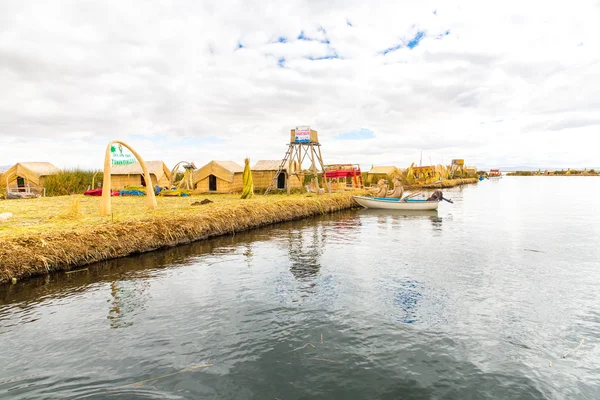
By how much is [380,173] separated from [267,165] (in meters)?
36.9

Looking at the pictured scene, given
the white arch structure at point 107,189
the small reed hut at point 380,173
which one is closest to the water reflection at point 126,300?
the white arch structure at point 107,189

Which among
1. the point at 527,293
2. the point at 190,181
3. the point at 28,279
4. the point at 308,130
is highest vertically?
the point at 308,130

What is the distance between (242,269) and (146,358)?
659 cm

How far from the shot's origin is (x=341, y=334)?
8133 millimetres

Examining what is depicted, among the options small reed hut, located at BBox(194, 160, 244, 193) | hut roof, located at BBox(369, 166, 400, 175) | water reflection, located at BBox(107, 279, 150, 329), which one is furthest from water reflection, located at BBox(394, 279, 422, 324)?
hut roof, located at BBox(369, 166, 400, 175)

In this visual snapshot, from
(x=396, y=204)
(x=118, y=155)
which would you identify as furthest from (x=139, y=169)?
(x=396, y=204)

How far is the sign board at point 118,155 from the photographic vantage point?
19.5 m

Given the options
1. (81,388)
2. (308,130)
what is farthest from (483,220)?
(81,388)

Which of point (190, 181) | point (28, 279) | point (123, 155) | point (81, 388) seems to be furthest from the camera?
point (190, 181)

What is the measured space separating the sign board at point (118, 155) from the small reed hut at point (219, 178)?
66.1 ft

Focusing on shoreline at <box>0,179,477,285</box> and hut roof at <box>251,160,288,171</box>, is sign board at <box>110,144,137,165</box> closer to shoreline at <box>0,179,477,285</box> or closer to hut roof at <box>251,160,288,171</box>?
shoreline at <box>0,179,477,285</box>

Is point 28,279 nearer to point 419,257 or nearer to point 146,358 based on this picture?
point 146,358

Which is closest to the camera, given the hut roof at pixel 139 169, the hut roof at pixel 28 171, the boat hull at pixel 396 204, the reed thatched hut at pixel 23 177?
the boat hull at pixel 396 204

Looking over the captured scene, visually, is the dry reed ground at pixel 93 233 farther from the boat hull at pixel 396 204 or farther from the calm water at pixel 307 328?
the boat hull at pixel 396 204
